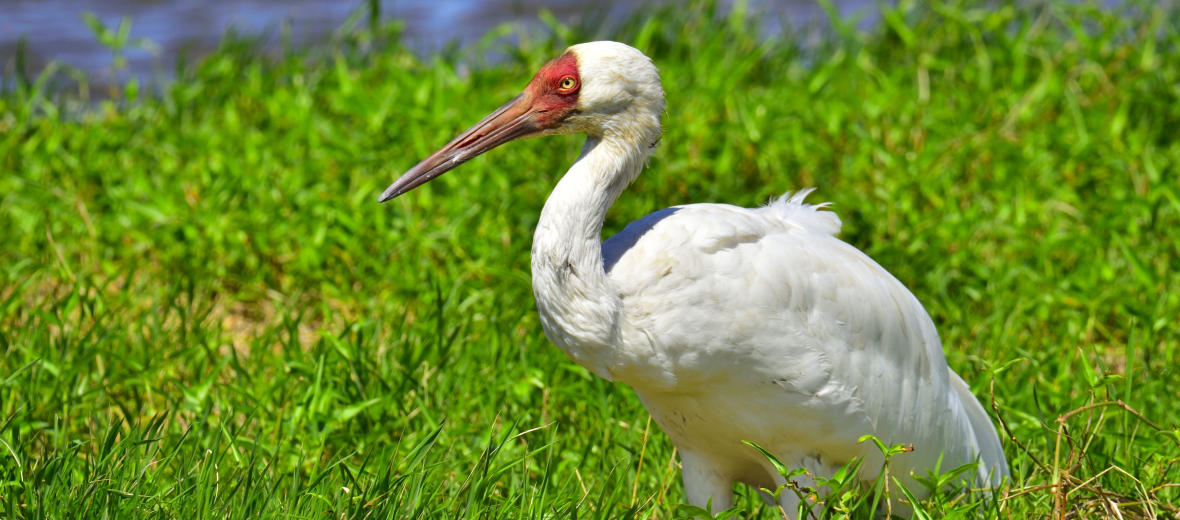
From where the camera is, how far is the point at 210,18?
9133 millimetres

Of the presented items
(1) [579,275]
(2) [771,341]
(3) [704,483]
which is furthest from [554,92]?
(3) [704,483]

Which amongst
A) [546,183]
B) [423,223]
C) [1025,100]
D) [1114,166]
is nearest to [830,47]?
[1025,100]

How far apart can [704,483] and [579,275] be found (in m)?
0.87

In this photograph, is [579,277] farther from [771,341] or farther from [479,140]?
[479,140]

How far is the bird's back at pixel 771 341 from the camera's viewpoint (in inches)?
104

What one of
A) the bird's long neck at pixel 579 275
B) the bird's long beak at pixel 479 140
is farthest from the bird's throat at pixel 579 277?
the bird's long beak at pixel 479 140

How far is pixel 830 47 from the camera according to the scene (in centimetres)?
704

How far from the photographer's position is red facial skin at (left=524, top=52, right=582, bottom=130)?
2885mm

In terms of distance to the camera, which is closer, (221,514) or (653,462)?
(221,514)

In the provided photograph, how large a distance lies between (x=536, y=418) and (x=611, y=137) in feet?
3.67

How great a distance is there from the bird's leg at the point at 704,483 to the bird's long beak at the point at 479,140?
3.28 ft

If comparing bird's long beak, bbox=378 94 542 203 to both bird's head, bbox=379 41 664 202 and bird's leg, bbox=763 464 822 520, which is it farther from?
bird's leg, bbox=763 464 822 520

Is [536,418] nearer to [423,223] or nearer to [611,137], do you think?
[611,137]

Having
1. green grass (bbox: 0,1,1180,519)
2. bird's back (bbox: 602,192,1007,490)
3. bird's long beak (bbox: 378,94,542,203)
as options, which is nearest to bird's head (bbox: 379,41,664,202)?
bird's long beak (bbox: 378,94,542,203)
